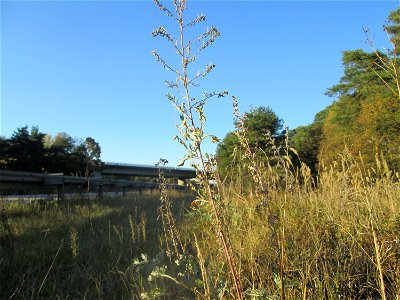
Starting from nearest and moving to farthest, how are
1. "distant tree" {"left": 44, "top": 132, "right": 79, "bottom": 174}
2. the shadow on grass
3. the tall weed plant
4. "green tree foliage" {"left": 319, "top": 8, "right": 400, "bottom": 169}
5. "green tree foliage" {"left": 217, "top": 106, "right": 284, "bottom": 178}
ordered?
the tall weed plant
"green tree foliage" {"left": 217, "top": 106, "right": 284, "bottom": 178}
the shadow on grass
"green tree foliage" {"left": 319, "top": 8, "right": 400, "bottom": 169}
"distant tree" {"left": 44, "top": 132, "right": 79, "bottom": 174}

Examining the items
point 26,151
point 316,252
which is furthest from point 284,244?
point 26,151

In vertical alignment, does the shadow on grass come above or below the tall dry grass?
below

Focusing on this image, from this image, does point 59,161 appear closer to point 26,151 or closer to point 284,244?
point 26,151

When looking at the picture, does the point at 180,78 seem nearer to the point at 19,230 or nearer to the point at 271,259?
the point at 271,259

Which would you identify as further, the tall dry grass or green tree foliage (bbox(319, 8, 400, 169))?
green tree foliage (bbox(319, 8, 400, 169))

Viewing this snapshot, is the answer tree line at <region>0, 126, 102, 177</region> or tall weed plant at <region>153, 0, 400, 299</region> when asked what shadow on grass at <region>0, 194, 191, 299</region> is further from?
tree line at <region>0, 126, 102, 177</region>

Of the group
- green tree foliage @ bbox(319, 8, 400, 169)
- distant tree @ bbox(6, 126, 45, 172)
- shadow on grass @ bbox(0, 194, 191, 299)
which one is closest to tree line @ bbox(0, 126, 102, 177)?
distant tree @ bbox(6, 126, 45, 172)

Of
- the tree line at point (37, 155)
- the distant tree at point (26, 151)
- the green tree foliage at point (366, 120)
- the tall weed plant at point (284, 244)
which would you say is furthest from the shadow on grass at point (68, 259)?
the distant tree at point (26, 151)

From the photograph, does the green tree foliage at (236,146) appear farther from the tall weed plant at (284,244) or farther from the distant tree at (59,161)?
the distant tree at (59,161)

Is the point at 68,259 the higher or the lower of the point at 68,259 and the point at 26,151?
the lower

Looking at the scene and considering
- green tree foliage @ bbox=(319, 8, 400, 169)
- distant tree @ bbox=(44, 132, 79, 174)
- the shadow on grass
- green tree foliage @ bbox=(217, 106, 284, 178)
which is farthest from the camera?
distant tree @ bbox=(44, 132, 79, 174)

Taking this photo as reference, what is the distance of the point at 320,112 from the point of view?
225ft

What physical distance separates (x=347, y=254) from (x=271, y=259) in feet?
1.92

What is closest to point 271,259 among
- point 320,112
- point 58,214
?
point 58,214
